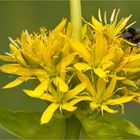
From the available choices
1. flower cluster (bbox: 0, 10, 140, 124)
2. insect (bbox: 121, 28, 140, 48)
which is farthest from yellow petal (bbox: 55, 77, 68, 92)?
insect (bbox: 121, 28, 140, 48)

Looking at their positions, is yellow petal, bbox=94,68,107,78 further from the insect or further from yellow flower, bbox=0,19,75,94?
the insect

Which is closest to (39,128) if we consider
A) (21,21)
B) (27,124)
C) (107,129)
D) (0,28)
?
(27,124)

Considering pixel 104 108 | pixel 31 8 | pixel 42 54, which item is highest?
pixel 31 8

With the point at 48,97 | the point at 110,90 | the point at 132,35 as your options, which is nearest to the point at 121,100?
the point at 110,90

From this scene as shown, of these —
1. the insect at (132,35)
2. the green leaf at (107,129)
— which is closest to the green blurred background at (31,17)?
the insect at (132,35)

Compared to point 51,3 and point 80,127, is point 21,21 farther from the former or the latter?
point 80,127

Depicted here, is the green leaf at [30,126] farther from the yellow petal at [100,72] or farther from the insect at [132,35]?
the insect at [132,35]
